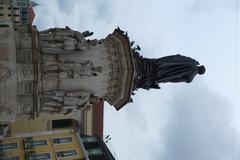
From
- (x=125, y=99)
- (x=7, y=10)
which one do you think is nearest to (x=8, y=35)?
(x=125, y=99)

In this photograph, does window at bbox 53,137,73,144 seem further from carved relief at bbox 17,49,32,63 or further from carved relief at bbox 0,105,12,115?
carved relief at bbox 17,49,32,63

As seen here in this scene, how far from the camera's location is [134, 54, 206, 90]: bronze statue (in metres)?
18.9

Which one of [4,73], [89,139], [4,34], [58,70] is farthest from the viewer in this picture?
[89,139]

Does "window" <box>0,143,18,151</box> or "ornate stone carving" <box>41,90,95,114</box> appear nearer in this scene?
"ornate stone carving" <box>41,90,95,114</box>

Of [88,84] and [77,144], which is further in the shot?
[77,144]

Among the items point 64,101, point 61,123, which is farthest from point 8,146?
point 64,101

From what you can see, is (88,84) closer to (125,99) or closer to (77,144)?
(125,99)

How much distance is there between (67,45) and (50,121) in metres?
19.2

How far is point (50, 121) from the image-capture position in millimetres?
35375

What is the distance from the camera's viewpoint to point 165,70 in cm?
1947

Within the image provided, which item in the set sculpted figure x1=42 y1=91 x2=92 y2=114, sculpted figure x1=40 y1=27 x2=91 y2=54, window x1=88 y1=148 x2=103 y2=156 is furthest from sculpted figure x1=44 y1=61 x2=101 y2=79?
window x1=88 y1=148 x2=103 y2=156

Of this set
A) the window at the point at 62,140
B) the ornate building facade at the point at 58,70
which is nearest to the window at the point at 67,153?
the window at the point at 62,140

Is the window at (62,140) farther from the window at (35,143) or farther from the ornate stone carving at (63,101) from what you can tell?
the ornate stone carving at (63,101)

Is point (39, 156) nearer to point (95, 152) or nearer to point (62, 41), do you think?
point (95, 152)
